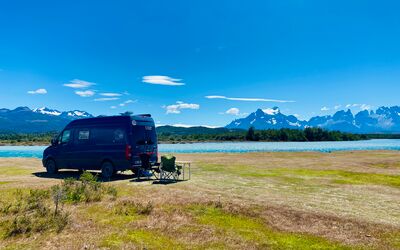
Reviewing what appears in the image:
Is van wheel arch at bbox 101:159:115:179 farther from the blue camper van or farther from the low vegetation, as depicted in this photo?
the low vegetation

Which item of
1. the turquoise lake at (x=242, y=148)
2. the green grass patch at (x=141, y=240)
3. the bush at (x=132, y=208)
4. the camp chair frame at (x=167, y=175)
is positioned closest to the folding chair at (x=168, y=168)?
the camp chair frame at (x=167, y=175)

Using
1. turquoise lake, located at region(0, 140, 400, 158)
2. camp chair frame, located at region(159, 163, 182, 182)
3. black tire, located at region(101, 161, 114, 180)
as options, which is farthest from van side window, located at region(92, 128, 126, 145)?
turquoise lake, located at region(0, 140, 400, 158)

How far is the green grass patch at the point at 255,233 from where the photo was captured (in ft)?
29.6

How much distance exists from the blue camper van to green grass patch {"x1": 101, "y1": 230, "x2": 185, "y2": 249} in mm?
11210

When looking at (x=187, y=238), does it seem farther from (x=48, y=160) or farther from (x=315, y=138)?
(x=315, y=138)

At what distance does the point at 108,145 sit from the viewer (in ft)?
70.5

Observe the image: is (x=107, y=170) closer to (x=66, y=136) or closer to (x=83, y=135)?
(x=83, y=135)

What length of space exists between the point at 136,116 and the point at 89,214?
32.9ft

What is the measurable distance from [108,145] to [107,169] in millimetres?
1557

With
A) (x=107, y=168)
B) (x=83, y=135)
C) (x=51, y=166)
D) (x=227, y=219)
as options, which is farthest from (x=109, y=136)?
(x=227, y=219)

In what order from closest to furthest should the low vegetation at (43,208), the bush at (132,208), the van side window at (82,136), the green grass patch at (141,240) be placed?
the green grass patch at (141,240), the low vegetation at (43,208), the bush at (132,208), the van side window at (82,136)

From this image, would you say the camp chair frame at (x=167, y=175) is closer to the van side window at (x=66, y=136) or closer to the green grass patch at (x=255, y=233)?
the van side window at (x=66, y=136)

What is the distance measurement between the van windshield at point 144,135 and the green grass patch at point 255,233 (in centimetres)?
970

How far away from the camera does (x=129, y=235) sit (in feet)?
31.9
